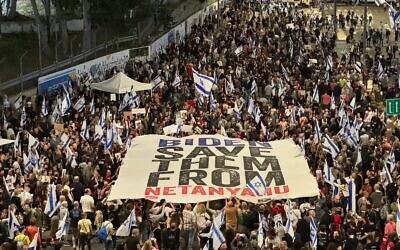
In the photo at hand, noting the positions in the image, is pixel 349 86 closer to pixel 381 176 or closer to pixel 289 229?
pixel 381 176

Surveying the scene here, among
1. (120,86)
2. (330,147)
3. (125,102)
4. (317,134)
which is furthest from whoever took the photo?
(120,86)

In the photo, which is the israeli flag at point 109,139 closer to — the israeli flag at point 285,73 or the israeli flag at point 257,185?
the israeli flag at point 257,185

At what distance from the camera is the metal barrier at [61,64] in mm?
33031

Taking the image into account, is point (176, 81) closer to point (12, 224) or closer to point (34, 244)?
point (12, 224)

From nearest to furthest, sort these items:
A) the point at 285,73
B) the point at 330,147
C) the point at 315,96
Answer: the point at 330,147, the point at 315,96, the point at 285,73

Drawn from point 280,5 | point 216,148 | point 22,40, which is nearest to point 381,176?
point 216,148

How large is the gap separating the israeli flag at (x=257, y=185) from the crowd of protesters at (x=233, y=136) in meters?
0.55

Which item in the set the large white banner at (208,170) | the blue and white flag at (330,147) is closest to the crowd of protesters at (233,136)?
the blue and white flag at (330,147)

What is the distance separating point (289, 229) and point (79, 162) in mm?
7523

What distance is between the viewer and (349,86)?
32.6 m

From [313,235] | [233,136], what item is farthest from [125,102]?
[313,235]

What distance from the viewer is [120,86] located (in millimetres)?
30734

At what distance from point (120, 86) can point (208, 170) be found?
43.2ft

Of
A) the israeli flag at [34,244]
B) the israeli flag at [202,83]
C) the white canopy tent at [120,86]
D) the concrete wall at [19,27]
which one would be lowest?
the israeli flag at [34,244]
